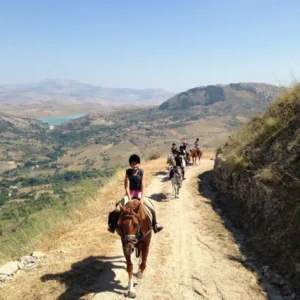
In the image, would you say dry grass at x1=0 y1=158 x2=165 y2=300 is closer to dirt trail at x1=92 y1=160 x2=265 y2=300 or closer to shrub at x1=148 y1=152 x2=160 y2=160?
dirt trail at x1=92 y1=160 x2=265 y2=300

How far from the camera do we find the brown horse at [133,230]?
20.5ft

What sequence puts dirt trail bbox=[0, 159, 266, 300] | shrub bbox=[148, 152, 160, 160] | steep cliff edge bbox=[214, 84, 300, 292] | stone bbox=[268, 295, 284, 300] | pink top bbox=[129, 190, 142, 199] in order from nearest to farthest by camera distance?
stone bbox=[268, 295, 284, 300]
dirt trail bbox=[0, 159, 266, 300]
pink top bbox=[129, 190, 142, 199]
steep cliff edge bbox=[214, 84, 300, 292]
shrub bbox=[148, 152, 160, 160]

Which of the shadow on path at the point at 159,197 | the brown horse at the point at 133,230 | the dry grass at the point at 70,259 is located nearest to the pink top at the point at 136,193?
the brown horse at the point at 133,230

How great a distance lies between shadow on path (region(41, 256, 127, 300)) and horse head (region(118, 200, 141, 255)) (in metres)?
1.83

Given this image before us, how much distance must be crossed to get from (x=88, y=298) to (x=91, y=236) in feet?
15.2

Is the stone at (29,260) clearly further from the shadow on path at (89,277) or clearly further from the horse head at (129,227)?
the horse head at (129,227)

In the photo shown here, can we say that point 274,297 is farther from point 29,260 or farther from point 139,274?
point 29,260

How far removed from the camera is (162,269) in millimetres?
8633

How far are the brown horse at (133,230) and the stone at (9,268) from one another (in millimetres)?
3796

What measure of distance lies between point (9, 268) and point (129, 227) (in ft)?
15.6

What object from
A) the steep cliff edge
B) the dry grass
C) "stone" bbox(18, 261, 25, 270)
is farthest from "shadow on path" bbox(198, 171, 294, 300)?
"stone" bbox(18, 261, 25, 270)

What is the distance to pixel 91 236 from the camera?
1169 cm

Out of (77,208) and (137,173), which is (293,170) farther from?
(77,208)

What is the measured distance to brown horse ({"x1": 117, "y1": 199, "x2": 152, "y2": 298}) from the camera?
625 centimetres
